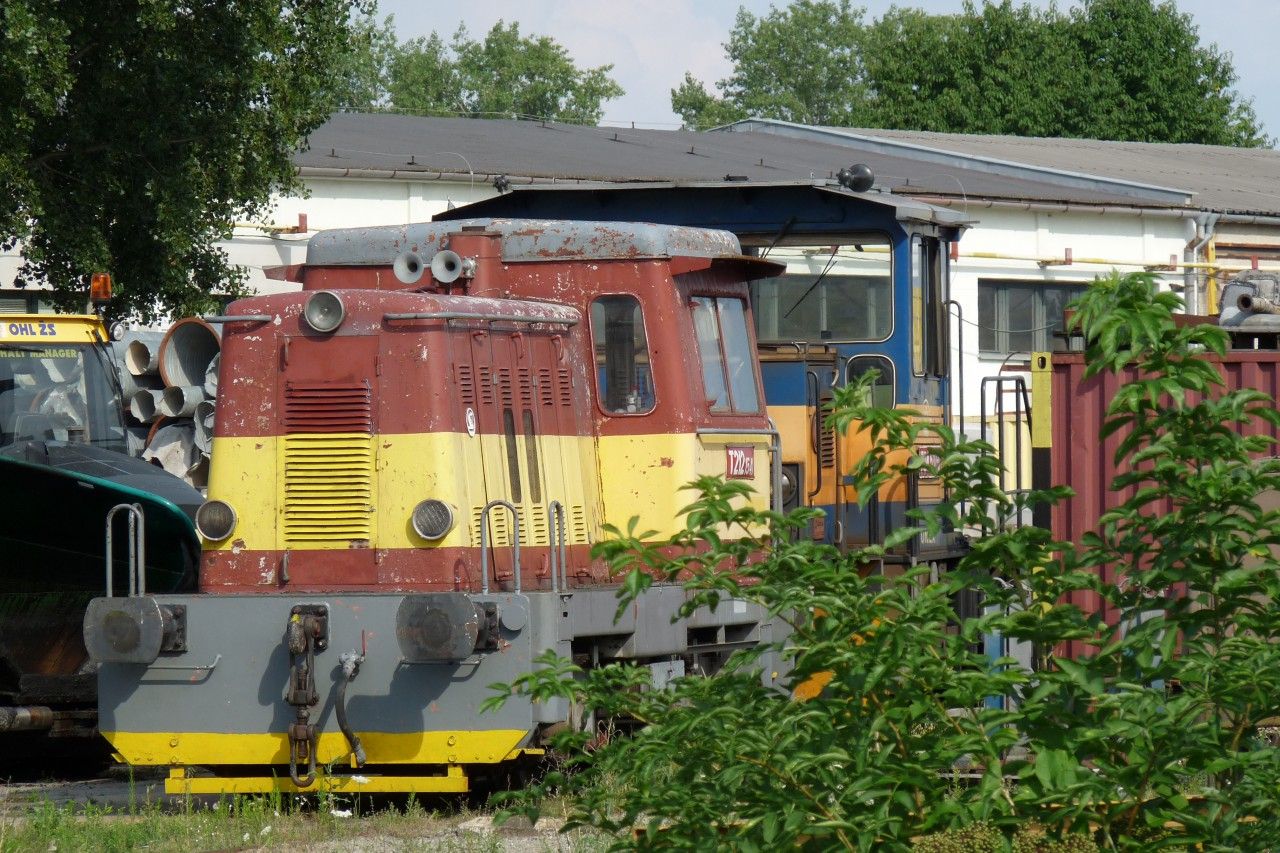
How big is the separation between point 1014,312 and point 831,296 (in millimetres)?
17759

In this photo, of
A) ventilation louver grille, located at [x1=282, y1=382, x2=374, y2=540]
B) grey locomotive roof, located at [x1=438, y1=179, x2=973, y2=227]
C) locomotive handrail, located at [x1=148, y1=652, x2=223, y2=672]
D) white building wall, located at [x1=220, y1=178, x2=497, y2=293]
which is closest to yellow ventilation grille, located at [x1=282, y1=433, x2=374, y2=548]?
ventilation louver grille, located at [x1=282, y1=382, x2=374, y2=540]

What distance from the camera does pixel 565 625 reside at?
8227 mm

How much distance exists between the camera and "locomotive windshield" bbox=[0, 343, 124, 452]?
38.9 feet

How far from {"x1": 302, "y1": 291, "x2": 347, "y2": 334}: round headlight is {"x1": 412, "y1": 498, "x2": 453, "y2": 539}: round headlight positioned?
0.96 metres

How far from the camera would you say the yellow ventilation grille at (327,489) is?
330 inches

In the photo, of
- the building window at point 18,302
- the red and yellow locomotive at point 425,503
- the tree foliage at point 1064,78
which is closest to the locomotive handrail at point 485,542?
the red and yellow locomotive at point 425,503

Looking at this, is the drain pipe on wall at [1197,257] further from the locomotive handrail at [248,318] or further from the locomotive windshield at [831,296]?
the locomotive handrail at [248,318]

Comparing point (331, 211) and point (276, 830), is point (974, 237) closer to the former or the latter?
point (331, 211)

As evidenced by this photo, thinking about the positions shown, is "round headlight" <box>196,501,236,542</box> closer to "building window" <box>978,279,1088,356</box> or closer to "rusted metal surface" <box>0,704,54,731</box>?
"rusted metal surface" <box>0,704,54,731</box>

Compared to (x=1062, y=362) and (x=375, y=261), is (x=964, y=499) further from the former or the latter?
(x=1062, y=362)

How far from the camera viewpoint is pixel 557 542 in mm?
8844

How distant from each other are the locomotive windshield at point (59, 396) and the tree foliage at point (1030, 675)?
7.90m

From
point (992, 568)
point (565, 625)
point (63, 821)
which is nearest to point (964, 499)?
point (992, 568)

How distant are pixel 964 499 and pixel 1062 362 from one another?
7.31 meters
